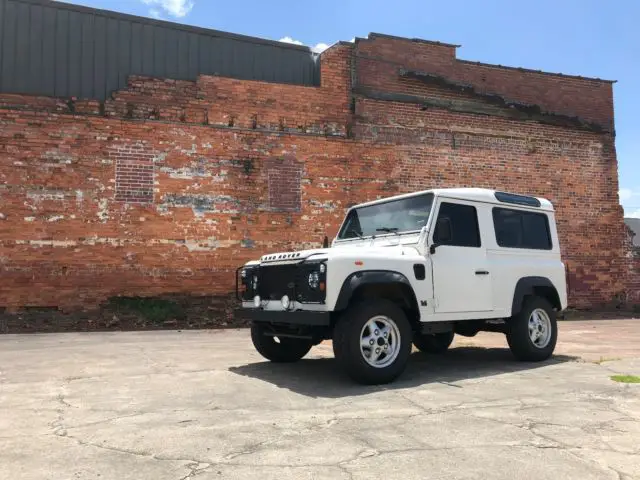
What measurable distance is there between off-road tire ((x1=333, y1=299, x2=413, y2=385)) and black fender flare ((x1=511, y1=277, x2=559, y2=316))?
6.55ft

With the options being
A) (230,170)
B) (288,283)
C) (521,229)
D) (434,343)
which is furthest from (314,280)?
(230,170)

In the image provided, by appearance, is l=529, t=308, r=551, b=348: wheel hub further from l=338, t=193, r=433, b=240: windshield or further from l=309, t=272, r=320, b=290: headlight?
l=309, t=272, r=320, b=290: headlight

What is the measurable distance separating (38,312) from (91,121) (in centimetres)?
414

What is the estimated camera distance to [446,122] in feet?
47.9

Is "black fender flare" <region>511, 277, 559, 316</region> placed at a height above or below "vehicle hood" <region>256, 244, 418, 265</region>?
below

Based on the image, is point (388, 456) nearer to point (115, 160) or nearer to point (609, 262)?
point (115, 160)

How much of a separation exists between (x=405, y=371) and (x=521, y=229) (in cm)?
261

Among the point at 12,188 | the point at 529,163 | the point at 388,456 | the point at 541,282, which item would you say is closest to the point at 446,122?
the point at 529,163

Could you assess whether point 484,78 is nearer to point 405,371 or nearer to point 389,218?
point 389,218

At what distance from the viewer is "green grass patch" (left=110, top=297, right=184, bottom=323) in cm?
1138

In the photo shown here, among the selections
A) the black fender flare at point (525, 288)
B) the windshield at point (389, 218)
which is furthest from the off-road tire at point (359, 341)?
the black fender flare at point (525, 288)

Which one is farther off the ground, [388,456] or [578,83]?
[578,83]

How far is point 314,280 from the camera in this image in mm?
5289

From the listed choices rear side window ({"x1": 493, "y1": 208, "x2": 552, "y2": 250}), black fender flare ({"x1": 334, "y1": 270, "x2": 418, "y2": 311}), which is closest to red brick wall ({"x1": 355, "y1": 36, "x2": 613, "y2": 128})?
rear side window ({"x1": 493, "y1": 208, "x2": 552, "y2": 250})
